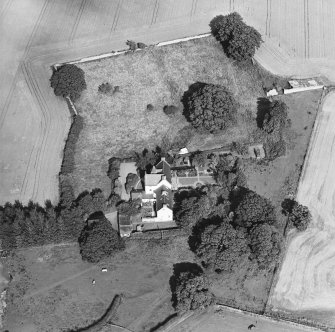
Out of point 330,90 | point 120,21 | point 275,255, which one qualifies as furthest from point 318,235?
point 120,21

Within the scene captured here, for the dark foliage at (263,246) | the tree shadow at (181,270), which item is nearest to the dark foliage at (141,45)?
the dark foliage at (263,246)

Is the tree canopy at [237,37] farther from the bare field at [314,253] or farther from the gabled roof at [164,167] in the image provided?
the gabled roof at [164,167]

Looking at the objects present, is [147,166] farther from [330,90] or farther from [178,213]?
[330,90]

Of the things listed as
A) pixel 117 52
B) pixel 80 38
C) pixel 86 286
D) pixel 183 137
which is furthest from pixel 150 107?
pixel 86 286

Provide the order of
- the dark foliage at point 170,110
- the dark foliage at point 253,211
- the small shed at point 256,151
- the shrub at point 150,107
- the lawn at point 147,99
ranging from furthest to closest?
the shrub at point 150,107 → the dark foliage at point 170,110 → the lawn at point 147,99 → the small shed at point 256,151 → the dark foliage at point 253,211

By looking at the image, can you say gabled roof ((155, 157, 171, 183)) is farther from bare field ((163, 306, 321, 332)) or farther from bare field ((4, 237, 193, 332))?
bare field ((163, 306, 321, 332))

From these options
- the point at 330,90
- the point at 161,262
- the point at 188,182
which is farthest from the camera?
the point at 330,90

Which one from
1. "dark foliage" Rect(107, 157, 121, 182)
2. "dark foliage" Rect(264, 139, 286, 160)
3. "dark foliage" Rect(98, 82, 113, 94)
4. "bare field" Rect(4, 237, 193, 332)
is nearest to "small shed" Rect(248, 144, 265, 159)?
"dark foliage" Rect(264, 139, 286, 160)
